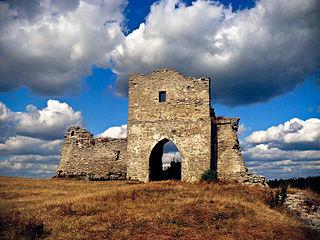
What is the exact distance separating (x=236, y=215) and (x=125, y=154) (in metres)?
13.9

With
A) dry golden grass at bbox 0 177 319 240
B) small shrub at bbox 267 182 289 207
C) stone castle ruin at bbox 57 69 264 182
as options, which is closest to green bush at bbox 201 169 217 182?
stone castle ruin at bbox 57 69 264 182

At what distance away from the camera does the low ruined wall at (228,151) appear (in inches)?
925

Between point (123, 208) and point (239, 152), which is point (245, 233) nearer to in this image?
point (123, 208)

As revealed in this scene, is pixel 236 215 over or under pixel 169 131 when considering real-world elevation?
under

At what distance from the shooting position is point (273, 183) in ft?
95.3

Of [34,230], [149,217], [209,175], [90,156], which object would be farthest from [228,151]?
[34,230]

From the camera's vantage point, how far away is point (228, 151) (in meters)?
24.0

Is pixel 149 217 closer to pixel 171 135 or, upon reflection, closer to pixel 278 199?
pixel 278 199

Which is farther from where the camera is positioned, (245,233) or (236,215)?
(236,215)

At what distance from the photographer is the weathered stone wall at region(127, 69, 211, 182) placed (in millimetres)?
23703

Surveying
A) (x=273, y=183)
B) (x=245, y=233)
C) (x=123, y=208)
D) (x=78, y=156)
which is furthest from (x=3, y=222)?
(x=273, y=183)

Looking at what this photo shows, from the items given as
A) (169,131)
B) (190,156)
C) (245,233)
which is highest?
(169,131)

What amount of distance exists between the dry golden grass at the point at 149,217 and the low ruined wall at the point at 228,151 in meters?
5.64

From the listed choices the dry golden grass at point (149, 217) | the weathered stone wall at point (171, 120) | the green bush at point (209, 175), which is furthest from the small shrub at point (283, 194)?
the weathered stone wall at point (171, 120)
